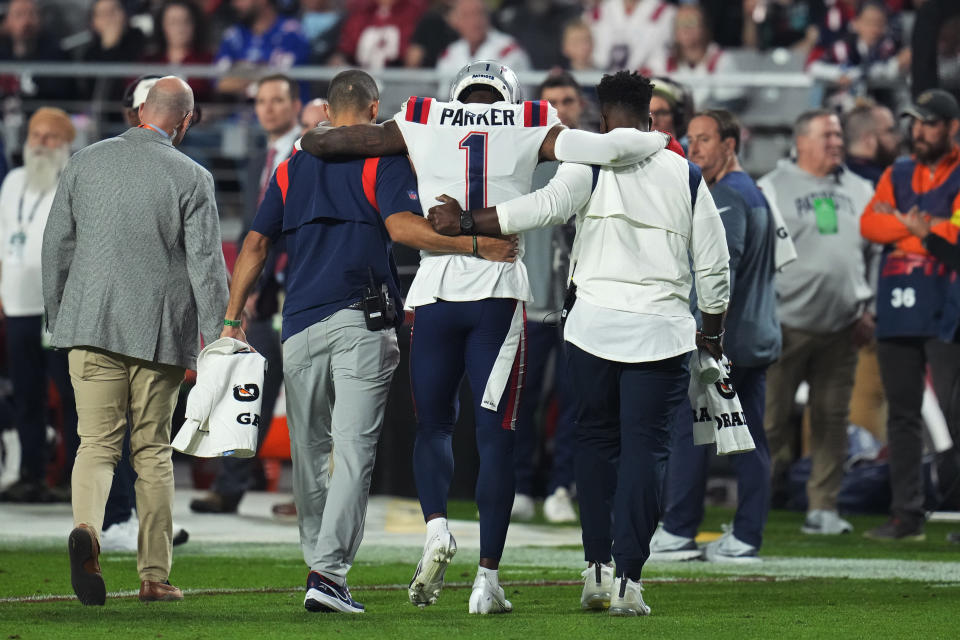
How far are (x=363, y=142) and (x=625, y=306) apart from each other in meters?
1.12

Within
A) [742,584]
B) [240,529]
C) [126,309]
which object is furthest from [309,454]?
[240,529]

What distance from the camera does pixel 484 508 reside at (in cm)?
580

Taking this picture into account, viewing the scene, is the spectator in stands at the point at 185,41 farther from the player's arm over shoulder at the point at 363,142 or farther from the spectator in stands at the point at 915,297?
the player's arm over shoulder at the point at 363,142

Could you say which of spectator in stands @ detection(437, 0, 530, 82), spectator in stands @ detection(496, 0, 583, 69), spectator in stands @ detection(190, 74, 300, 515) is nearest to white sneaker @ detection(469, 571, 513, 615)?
spectator in stands @ detection(190, 74, 300, 515)

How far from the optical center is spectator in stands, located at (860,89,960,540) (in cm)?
873

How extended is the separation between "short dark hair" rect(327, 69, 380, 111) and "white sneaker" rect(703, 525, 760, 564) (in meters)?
3.09

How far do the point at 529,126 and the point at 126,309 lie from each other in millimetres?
1647

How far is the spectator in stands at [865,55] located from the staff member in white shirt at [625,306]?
6858 millimetres

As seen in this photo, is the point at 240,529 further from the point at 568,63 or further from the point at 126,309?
the point at 568,63

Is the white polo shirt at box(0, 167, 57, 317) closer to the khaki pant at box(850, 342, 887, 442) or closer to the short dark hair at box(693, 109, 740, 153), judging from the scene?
the short dark hair at box(693, 109, 740, 153)

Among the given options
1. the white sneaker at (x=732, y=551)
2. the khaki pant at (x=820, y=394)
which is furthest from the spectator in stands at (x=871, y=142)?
the white sneaker at (x=732, y=551)

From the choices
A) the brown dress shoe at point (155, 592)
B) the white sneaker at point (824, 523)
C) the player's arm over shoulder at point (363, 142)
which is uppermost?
the player's arm over shoulder at point (363, 142)

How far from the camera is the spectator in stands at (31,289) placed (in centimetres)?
959

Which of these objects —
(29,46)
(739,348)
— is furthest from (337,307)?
(29,46)
